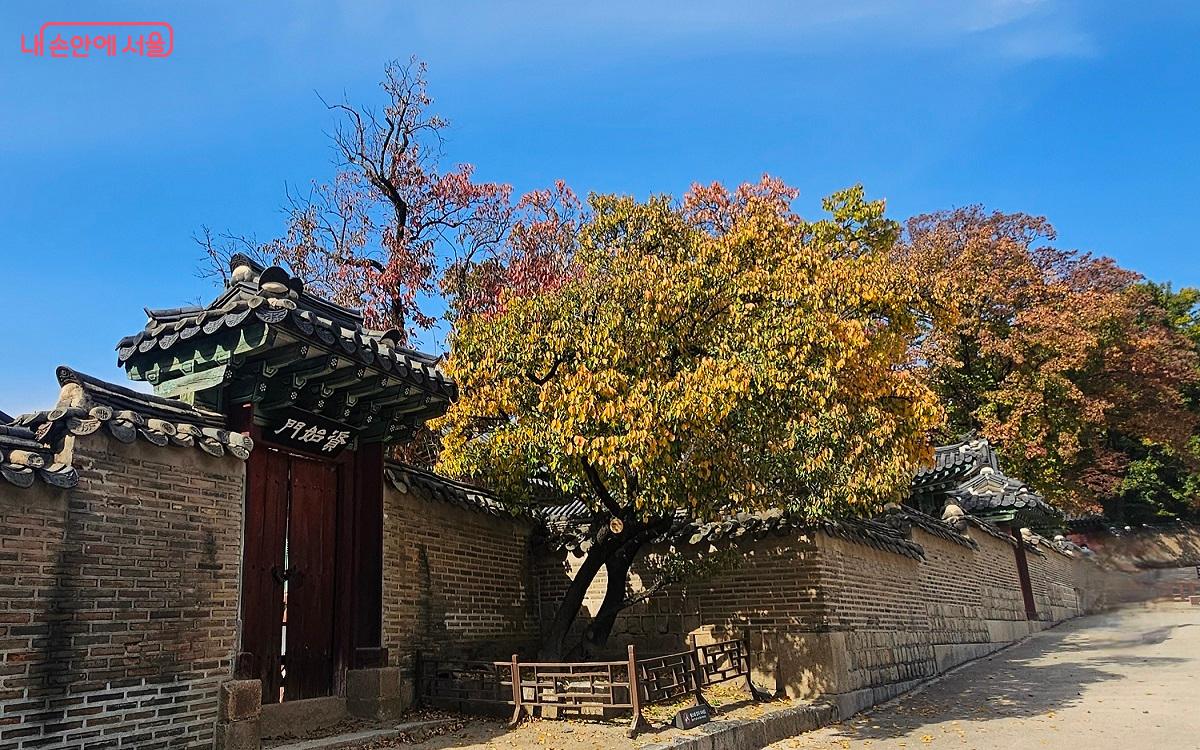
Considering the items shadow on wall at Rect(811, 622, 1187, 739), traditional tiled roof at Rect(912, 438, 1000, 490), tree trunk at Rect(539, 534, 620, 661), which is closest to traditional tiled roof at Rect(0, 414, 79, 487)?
tree trunk at Rect(539, 534, 620, 661)

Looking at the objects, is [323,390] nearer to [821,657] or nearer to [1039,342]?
[821,657]

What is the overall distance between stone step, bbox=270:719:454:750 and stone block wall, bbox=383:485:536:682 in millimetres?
919

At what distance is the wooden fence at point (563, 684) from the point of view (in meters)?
8.65

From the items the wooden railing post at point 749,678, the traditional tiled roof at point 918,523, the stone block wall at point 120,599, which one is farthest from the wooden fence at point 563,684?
the traditional tiled roof at point 918,523

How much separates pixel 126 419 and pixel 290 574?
8.62 feet

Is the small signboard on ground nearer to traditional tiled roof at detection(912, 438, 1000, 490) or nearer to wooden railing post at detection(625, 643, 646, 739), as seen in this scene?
wooden railing post at detection(625, 643, 646, 739)

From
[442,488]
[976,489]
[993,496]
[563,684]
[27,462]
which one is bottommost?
[563,684]

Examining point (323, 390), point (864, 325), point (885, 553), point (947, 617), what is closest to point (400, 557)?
point (323, 390)

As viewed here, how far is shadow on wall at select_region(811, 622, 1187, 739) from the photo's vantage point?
36.3 feet

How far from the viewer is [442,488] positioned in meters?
10.8

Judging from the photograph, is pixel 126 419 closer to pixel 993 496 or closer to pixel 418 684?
pixel 418 684

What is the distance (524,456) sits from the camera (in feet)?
32.0

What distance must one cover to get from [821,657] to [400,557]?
5846 millimetres

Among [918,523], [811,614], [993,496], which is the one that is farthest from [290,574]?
[993,496]
